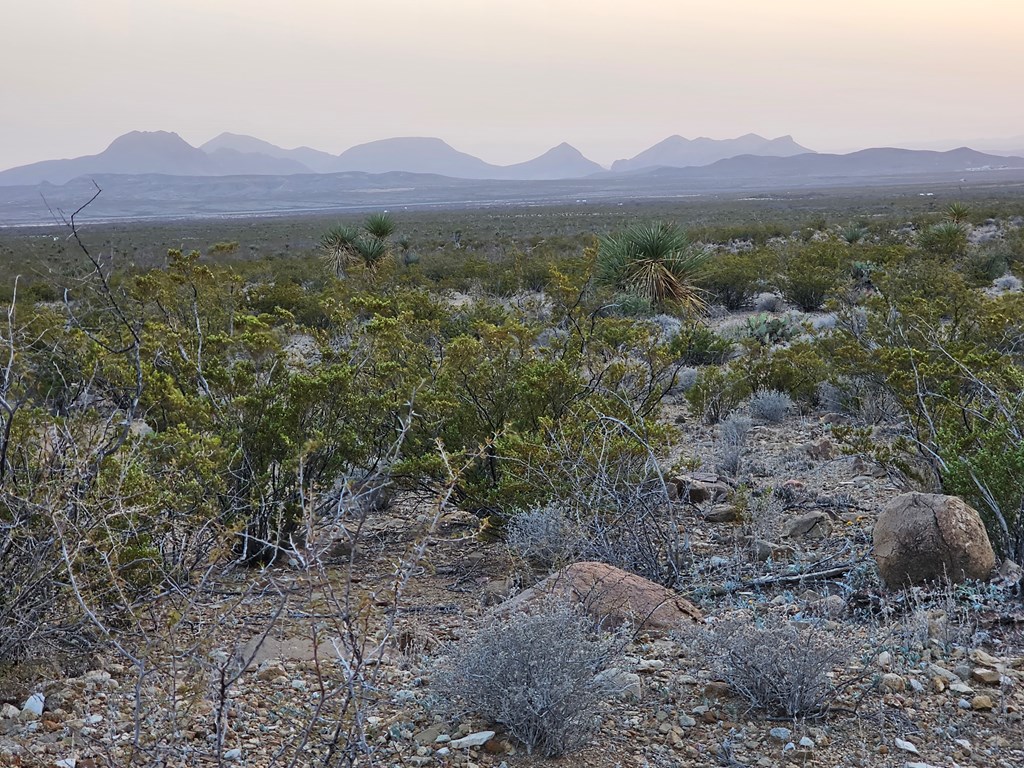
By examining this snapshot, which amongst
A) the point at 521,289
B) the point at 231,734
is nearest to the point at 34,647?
the point at 231,734

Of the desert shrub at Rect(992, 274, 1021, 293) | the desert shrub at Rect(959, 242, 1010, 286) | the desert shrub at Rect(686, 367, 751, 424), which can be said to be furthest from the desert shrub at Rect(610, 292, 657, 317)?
the desert shrub at Rect(992, 274, 1021, 293)

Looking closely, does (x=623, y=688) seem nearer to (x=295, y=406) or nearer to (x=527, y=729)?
(x=527, y=729)

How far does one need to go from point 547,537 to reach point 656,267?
10542 mm

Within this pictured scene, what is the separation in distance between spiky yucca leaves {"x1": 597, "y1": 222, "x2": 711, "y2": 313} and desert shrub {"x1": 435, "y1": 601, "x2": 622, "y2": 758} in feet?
38.6

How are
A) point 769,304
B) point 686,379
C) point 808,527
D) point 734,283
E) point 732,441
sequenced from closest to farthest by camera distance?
1. point 808,527
2. point 732,441
3. point 686,379
4. point 769,304
5. point 734,283

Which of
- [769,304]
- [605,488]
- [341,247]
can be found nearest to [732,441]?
[605,488]

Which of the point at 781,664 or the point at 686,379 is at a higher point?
the point at 781,664

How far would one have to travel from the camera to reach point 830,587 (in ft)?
14.1

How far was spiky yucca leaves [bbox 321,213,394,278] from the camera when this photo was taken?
722 inches

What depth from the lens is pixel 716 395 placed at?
8.99 metres

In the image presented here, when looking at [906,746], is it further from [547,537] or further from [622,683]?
[547,537]

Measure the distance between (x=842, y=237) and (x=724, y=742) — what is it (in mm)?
25359

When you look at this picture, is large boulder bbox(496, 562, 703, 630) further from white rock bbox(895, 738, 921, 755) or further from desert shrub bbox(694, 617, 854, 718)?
white rock bbox(895, 738, 921, 755)

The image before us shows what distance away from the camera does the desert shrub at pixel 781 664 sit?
10.4ft
